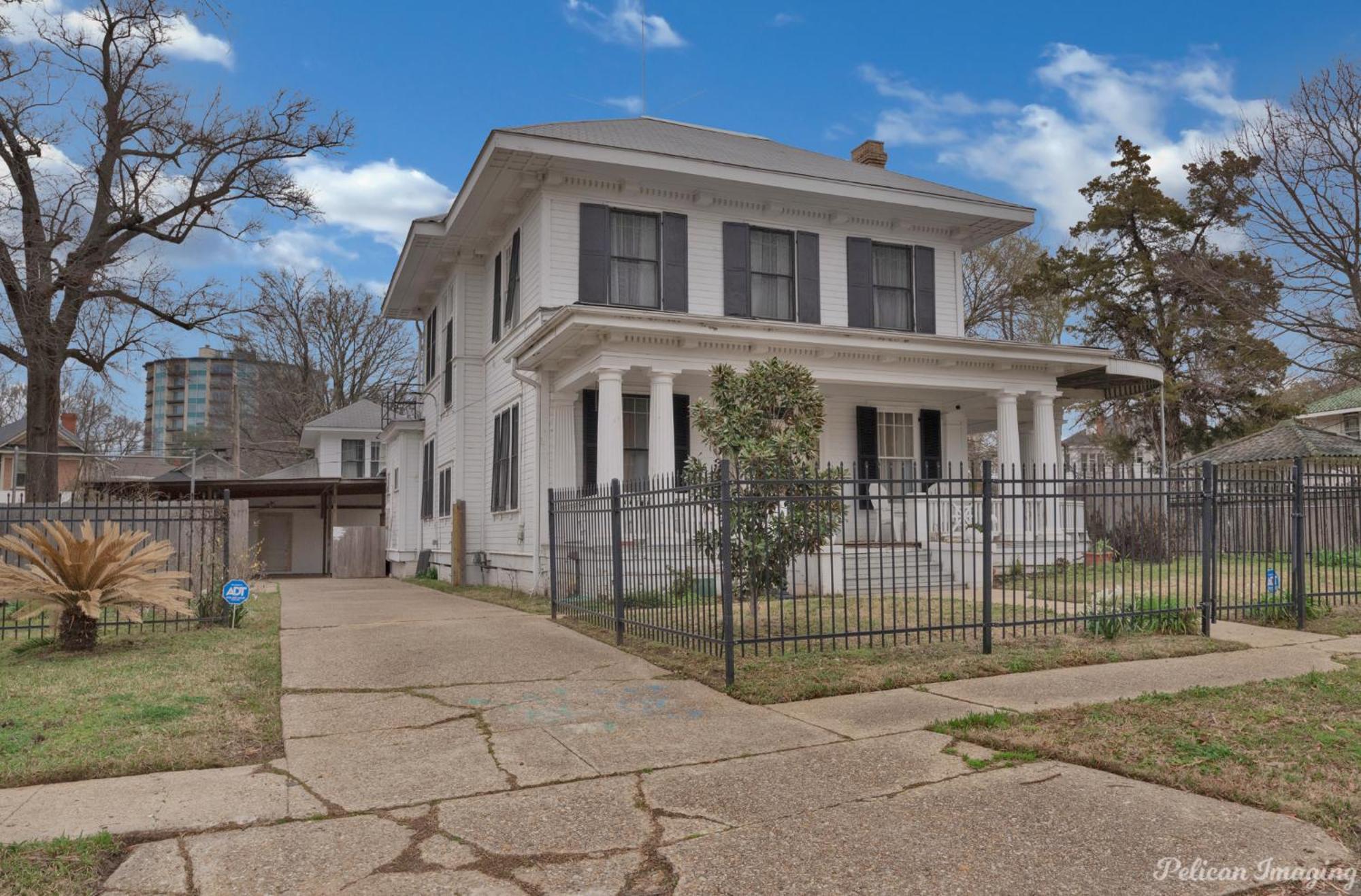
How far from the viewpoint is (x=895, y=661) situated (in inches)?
305

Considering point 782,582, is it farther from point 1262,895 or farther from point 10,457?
point 10,457

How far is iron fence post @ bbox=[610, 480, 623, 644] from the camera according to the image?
8.68 metres

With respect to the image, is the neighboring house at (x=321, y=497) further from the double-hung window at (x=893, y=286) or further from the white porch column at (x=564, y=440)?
the double-hung window at (x=893, y=286)

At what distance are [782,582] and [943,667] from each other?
200 centimetres

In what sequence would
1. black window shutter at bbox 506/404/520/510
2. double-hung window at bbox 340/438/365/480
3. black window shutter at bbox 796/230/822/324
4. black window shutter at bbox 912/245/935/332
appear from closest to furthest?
1. black window shutter at bbox 506/404/520/510
2. black window shutter at bbox 796/230/822/324
3. black window shutter at bbox 912/245/935/332
4. double-hung window at bbox 340/438/365/480

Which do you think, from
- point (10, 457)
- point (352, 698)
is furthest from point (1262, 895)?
point (10, 457)

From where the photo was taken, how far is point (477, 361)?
1961cm

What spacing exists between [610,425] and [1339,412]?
4272 cm

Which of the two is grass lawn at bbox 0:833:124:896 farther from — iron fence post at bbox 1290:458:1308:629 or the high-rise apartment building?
the high-rise apartment building

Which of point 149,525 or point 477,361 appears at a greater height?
point 477,361

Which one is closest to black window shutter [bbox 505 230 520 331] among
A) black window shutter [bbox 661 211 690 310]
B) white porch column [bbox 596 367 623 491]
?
black window shutter [bbox 661 211 690 310]

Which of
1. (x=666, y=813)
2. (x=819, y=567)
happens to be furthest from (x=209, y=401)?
(x=666, y=813)

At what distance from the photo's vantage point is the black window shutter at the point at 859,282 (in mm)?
17203

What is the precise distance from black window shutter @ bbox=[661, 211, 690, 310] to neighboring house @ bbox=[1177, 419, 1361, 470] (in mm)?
14494
